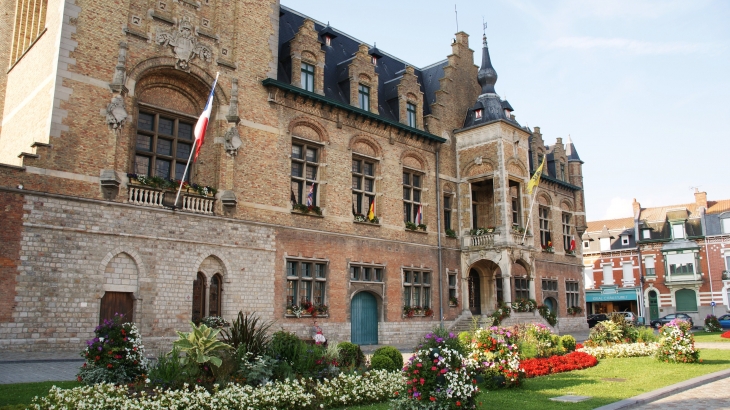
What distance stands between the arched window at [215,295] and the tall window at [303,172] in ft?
15.3

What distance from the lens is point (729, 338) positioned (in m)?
28.2

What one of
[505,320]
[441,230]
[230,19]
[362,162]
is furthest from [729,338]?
[230,19]

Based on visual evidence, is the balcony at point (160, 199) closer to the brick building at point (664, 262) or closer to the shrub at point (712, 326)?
the shrub at point (712, 326)

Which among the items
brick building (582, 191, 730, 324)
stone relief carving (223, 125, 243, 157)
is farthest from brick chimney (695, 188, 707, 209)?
stone relief carving (223, 125, 243, 157)

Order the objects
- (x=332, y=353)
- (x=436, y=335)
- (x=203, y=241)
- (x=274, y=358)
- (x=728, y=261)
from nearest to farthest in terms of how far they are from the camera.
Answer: (x=436, y=335), (x=274, y=358), (x=332, y=353), (x=203, y=241), (x=728, y=261)

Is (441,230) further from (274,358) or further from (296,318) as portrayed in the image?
(274,358)

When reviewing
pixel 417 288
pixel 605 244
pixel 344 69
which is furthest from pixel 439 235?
pixel 605 244

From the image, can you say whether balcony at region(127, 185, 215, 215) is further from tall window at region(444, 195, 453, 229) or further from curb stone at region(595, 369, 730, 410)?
curb stone at region(595, 369, 730, 410)

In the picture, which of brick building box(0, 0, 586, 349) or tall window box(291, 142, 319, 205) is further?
tall window box(291, 142, 319, 205)

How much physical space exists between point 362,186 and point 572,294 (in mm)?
20541

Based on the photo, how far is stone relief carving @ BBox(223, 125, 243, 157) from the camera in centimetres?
2059

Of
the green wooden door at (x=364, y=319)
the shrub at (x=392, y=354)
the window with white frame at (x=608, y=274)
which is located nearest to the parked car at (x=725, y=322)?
the window with white frame at (x=608, y=274)

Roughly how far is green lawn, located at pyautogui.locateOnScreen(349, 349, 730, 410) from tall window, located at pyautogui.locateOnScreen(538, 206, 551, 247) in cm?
1913

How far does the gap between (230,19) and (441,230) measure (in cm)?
1417
